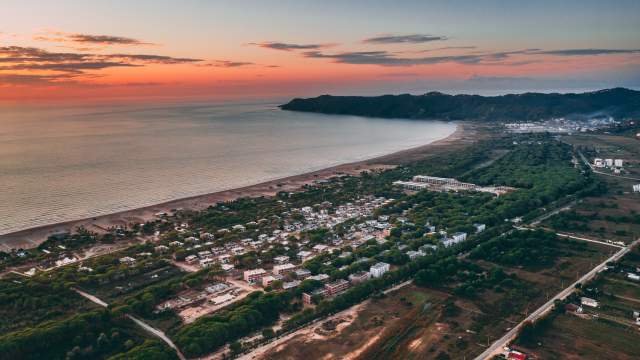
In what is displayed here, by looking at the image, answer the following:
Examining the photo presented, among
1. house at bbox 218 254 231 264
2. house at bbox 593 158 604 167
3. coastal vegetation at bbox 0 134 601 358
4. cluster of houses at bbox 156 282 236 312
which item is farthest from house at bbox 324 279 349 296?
house at bbox 593 158 604 167

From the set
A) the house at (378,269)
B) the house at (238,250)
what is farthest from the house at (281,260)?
the house at (378,269)

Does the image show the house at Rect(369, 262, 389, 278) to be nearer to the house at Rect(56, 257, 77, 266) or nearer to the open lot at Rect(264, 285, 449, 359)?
the open lot at Rect(264, 285, 449, 359)

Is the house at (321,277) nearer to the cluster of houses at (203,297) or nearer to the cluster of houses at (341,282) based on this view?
the cluster of houses at (341,282)

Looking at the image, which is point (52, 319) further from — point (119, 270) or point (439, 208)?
point (439, 208)

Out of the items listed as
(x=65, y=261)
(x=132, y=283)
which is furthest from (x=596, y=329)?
(x=65, y=261)

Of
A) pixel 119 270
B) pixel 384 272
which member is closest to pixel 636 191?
pixel 384 272

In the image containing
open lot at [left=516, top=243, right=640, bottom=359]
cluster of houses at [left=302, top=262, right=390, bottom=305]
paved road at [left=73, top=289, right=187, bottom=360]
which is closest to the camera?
open lot at [left=516, top=243, right=640, bottom=359]
